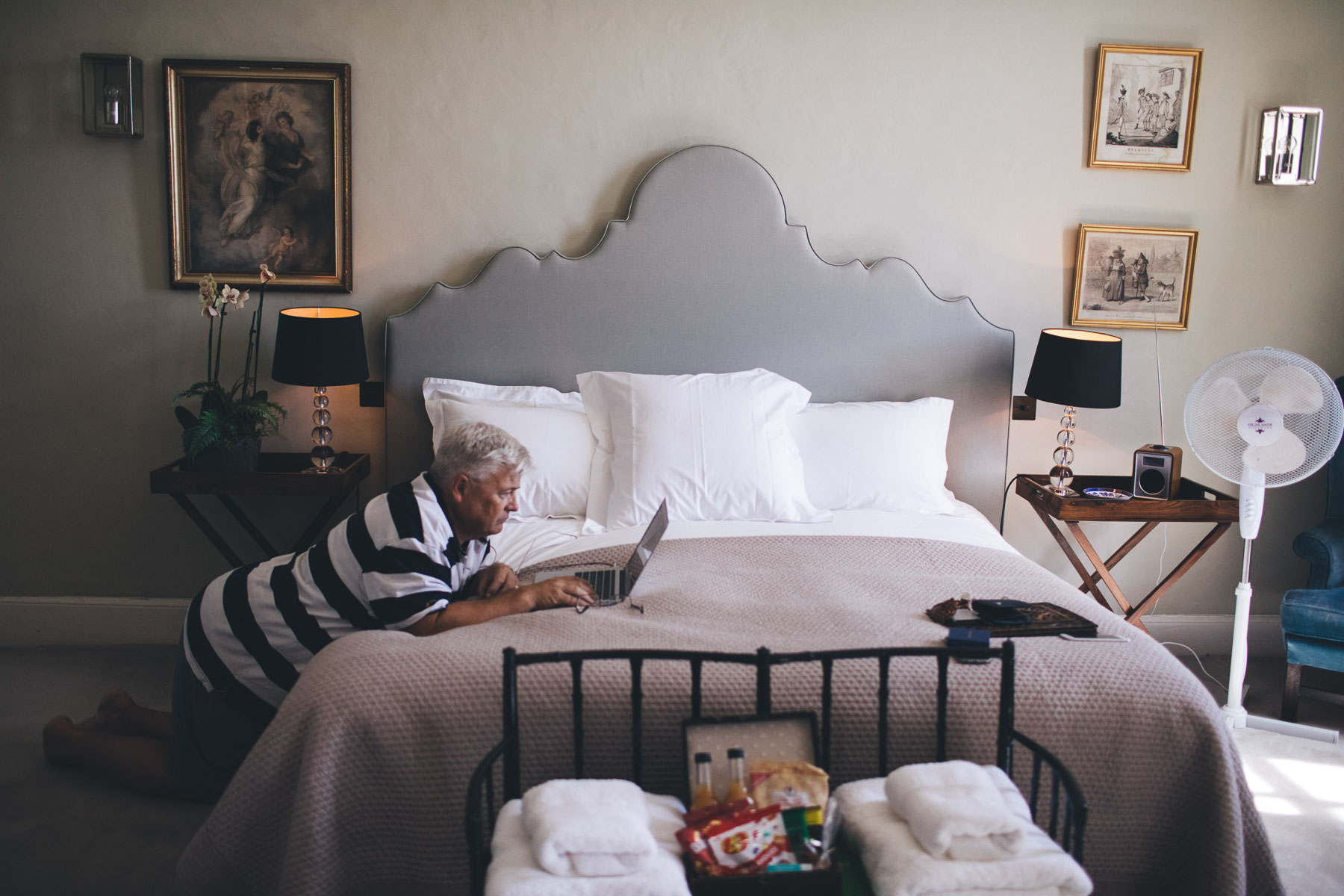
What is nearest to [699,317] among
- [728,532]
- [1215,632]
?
[728,532]

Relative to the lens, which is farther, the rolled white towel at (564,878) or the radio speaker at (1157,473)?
the radio speaker at (1157,473)

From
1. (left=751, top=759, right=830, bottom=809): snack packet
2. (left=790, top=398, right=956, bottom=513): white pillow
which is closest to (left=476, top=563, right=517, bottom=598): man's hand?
(left=751, top=759, right=830, bottom=809): snack packet

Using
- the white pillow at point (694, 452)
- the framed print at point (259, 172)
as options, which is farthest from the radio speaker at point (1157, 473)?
the framed print at point (259, 172)

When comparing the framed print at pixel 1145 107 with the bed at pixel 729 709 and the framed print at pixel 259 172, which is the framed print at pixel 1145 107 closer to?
the bed at pixel 729 709

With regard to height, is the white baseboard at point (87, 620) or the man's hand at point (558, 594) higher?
the man's hand at point (558, 594)

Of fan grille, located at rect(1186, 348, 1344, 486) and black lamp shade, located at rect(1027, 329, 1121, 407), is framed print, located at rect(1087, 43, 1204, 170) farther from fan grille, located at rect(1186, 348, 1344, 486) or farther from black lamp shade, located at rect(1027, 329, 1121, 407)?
fan grille, located at rect(1186, 348, 1344, 486)

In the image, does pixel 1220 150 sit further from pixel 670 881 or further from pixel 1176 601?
pixel 670 881

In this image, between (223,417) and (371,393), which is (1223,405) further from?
(223,417)

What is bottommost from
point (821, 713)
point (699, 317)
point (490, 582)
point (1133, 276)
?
point (821, 713)

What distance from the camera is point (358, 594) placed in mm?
2045

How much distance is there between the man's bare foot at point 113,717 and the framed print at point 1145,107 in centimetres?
365

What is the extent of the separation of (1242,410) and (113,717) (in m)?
3.49

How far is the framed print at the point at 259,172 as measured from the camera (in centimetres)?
326

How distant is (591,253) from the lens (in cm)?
335
